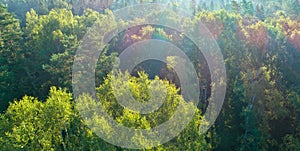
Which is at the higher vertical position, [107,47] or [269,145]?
[107,47]

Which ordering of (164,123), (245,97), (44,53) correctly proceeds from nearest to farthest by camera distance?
(164,123)
(245,97)
(44,53)

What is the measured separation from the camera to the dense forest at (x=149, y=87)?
19281 mm

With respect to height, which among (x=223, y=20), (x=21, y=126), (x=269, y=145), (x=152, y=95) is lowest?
(x=269, y=145)

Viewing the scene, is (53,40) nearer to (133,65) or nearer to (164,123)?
(133,65)

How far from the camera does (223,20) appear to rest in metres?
34.0

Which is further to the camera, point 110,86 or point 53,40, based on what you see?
point 53,40

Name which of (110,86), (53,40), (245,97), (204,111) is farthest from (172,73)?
(53,40)

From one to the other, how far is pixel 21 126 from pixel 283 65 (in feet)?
78.8

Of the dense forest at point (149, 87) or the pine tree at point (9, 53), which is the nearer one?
the dense forest at point (149, 87)

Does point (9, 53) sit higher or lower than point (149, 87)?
higher

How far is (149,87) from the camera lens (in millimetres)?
20859

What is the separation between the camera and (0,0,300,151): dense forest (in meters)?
19.3

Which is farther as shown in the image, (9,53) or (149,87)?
(9,53)

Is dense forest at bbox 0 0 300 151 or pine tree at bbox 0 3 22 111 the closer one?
dense forest at bbox 0 0 300 151
